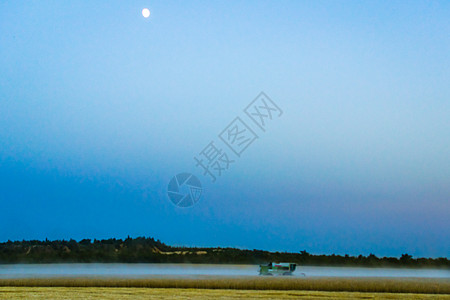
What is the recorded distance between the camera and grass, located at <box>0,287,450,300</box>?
26.1 meters

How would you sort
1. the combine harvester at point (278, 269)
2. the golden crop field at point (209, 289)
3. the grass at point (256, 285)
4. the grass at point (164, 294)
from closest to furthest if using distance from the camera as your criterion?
the grass at point (164, 294) → the golden crop field at point (209, 289) → the grass at point (256, 285) → the combine harvester at point (278, 269)

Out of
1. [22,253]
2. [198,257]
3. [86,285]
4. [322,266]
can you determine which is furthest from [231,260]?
[86,285]

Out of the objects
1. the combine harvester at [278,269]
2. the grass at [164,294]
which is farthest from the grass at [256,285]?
the combine harvester at [278,269]

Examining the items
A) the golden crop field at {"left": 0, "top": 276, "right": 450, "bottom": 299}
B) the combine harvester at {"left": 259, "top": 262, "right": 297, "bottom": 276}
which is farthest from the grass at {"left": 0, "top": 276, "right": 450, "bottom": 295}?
the combine harvester at {"left": 259, "top": 262, "right": 297, "bottom": 276}

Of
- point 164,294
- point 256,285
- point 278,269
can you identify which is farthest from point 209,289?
point 278,269

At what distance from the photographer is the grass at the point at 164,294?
26.1 meters

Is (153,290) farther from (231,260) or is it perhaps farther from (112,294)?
(231,260)

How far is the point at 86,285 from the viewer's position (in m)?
33.1

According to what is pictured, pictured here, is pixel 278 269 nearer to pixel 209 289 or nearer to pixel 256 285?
pixel 256 285

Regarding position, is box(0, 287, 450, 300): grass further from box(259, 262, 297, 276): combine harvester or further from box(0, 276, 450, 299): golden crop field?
box(259, 262, 297, 276): combine harvester

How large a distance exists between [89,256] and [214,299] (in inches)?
2178

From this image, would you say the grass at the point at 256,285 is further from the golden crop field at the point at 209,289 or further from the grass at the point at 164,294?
the grass at the point at 164,294

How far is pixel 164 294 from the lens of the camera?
89.5ft

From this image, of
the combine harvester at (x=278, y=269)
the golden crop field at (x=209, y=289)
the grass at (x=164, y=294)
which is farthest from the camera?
the combine harvester at (x=278, y=269)
